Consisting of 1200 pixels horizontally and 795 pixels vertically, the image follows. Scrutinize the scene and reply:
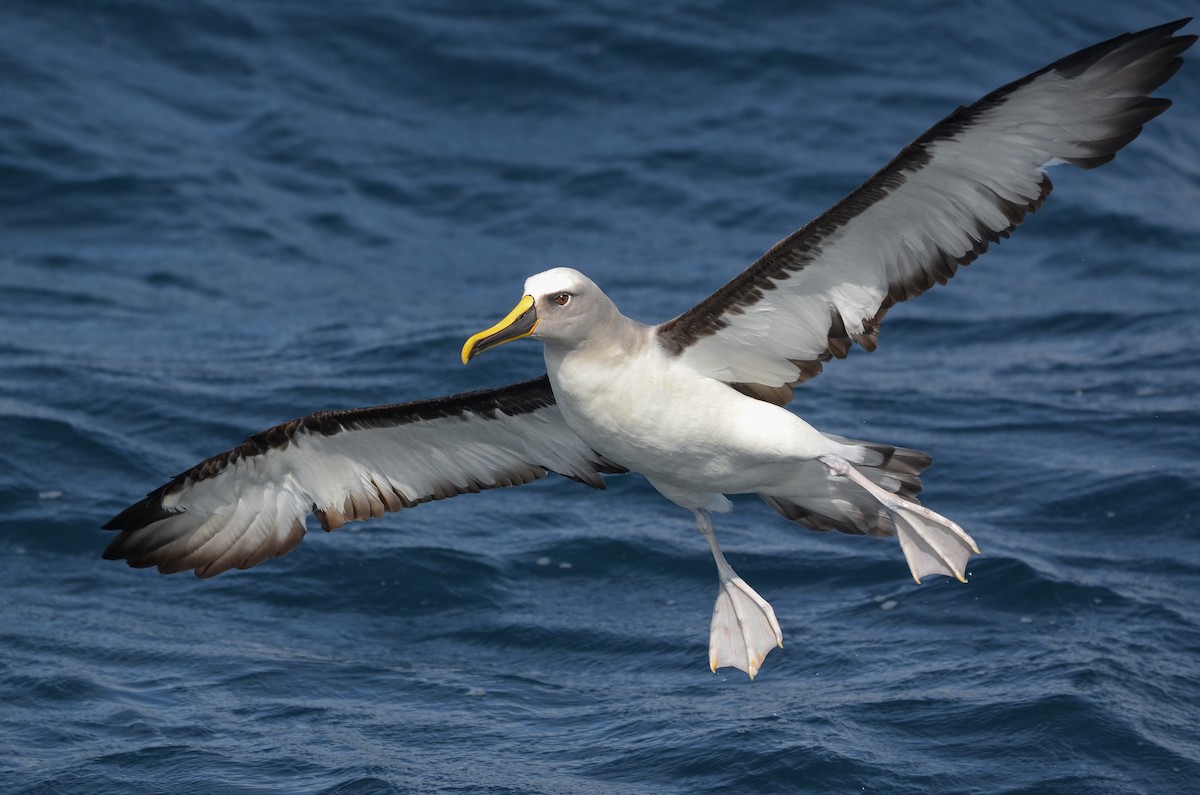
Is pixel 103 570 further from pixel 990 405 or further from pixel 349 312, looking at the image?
pixel 990 405

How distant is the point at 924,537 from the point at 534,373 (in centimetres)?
705

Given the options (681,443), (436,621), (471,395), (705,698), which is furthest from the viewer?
(436,621)

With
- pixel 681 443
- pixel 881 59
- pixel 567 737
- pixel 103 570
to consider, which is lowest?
pixel 567 737

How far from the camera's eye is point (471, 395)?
10.1 metres

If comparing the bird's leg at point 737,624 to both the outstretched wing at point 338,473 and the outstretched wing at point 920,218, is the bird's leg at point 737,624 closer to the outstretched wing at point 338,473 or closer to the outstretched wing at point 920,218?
the outstretched wing at point 338,473

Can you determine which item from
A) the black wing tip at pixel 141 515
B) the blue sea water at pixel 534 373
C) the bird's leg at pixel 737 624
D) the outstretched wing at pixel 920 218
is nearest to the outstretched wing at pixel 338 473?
the black wing tip at pixel 141 515

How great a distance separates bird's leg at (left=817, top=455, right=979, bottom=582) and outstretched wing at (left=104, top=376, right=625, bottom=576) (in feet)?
6.28

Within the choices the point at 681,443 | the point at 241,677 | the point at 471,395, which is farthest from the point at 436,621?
the point at 681,443

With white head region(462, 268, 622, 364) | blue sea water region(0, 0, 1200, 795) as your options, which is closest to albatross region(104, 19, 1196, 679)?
white head region(462, 268, 622, 364)

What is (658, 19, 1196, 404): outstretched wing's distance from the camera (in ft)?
27.7

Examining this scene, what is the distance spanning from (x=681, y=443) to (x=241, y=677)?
12.9 feet

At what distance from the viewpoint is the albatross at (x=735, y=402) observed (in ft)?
28.1

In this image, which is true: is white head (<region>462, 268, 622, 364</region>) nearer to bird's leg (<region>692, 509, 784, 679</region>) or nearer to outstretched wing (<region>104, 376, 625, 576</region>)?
outstretched wing (<region>104, 376, 625, 576</region>)

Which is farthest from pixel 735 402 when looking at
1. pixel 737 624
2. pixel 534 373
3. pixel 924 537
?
pixel 534 373
